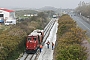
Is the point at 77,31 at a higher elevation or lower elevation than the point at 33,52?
higher

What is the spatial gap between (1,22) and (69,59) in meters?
60.5

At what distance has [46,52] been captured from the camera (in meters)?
33.5

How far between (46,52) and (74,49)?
1506 cm

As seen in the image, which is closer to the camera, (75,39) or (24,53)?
(75,39)

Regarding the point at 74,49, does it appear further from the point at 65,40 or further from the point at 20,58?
the point at 20,58

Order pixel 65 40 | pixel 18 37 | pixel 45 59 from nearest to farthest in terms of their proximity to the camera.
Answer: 1. pixel 65 40
2. pixel 45 59
3. pixel 18 37

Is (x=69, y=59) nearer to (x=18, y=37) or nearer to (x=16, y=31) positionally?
(x=18, y=37)

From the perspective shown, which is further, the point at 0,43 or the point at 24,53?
the point at 24,53

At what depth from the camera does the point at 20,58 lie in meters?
A: 30.5

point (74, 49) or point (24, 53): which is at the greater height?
point (74, 49)

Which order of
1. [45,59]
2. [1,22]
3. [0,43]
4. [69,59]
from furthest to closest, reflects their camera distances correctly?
[1,22] → [45,59] → [0,43] → [69,59]

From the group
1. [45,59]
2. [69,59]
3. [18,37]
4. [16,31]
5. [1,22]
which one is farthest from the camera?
[1,22]

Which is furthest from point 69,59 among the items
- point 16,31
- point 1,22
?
Answer: point 1,22

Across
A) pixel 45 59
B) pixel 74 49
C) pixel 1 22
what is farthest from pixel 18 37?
pixel 1 22
